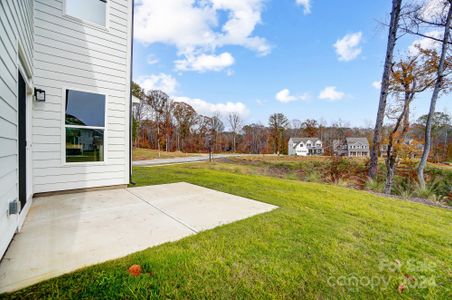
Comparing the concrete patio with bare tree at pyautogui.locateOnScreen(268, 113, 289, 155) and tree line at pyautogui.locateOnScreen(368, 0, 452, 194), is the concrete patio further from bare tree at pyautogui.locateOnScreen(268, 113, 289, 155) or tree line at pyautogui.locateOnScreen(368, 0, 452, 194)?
bare tree at pyautogui.locateOnScreen(268, 113, 289, 155)

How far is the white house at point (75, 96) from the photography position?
3.40 m

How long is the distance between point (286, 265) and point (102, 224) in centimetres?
218

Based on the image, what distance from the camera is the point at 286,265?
1692 millimetres

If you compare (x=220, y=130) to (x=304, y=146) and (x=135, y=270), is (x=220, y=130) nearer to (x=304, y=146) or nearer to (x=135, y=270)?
(x=304, y=146)

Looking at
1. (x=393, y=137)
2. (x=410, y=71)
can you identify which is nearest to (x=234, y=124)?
(x=410, y=71)

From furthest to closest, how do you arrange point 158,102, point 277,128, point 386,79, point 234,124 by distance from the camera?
point 234,124, point 277,128, point 158,102, point 386,79

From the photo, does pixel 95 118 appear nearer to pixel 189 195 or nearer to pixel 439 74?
pixel 189 195

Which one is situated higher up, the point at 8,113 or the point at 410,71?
the point at 410,71

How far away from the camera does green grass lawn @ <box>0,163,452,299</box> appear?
1372mm

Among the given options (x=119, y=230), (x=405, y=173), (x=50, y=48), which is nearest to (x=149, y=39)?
(x=50, y=48)

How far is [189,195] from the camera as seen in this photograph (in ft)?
12.8

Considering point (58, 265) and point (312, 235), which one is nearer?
point (58, 265)

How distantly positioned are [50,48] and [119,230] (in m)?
3.64

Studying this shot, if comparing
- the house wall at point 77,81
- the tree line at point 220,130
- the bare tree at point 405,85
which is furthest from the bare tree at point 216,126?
the house wall at point 77,81
